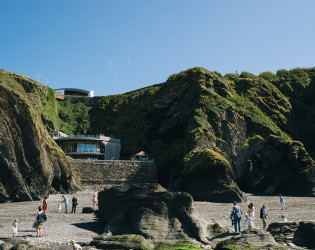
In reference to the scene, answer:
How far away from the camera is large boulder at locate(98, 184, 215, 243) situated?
19.8 m

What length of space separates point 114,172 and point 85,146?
13465 mm

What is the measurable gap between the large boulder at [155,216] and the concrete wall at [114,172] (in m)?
30.5

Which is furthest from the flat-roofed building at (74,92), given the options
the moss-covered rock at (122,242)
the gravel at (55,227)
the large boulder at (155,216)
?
the moss-covered rock at (122,242)

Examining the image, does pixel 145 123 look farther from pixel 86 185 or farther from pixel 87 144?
pixel 86 185

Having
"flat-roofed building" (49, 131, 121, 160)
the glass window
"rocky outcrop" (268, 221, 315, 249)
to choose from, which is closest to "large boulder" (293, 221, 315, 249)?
"rocky outcrop" (268, 221, 315, 249)

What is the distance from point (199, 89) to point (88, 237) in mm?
46636

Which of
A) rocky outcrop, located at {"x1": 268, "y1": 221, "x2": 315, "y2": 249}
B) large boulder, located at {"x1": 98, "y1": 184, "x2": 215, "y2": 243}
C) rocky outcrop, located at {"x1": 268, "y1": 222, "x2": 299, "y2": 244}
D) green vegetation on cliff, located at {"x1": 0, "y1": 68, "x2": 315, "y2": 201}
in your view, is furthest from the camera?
green vegetation on cliff, located at {"x1": 0, "y1": 68, "x2": 315, "y2": 201}

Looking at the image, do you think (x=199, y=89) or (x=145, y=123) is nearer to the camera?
(x=199, y=89)

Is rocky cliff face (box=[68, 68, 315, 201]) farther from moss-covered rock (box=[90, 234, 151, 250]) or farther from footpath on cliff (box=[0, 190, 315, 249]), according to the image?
moss-covered rock (box=[90, 234, 151, 250])

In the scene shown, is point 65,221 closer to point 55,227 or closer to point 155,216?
point 55,227

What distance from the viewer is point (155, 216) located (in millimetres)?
20500

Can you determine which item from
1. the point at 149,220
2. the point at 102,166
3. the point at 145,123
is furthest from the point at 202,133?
the point at 149,220

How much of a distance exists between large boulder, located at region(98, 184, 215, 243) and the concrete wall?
30.5 metres

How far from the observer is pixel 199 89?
62688mm
